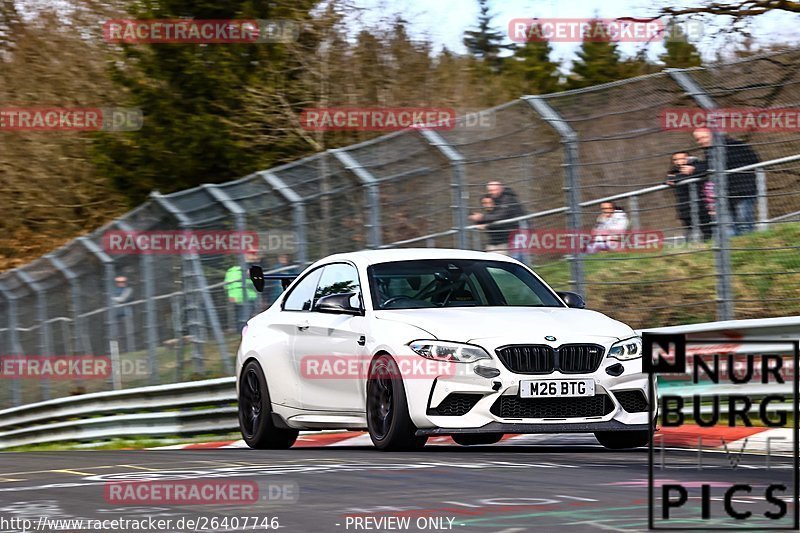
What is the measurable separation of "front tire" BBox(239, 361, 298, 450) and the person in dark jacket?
3.86 meters

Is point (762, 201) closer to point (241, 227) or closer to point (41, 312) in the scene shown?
point (241, 227)

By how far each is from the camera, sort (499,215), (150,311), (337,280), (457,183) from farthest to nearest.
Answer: (150,311) < (457,183) < (499,215) < (337,280)

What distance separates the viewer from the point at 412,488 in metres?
7.32

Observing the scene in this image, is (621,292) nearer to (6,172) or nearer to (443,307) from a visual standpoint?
(443,307)

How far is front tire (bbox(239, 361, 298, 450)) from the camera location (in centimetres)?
1183

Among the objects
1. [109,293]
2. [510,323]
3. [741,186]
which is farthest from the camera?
[109,293]

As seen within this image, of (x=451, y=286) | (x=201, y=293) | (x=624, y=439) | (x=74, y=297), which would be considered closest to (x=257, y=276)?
(x=451, y=286)

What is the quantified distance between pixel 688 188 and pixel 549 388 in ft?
10.9

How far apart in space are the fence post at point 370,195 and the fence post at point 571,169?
7.98ft

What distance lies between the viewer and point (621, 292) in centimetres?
1309

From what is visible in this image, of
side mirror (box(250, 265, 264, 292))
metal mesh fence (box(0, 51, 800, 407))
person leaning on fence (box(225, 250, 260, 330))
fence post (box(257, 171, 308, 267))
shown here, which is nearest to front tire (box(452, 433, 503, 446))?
metal mesh fence (box(0, 51, 800, 407))

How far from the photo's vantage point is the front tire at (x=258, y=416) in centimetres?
1183

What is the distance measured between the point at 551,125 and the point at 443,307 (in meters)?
3.00

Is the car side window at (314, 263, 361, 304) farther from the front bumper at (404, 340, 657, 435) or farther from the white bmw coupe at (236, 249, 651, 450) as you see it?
the front bumper at (404, 340, 657, 435)
